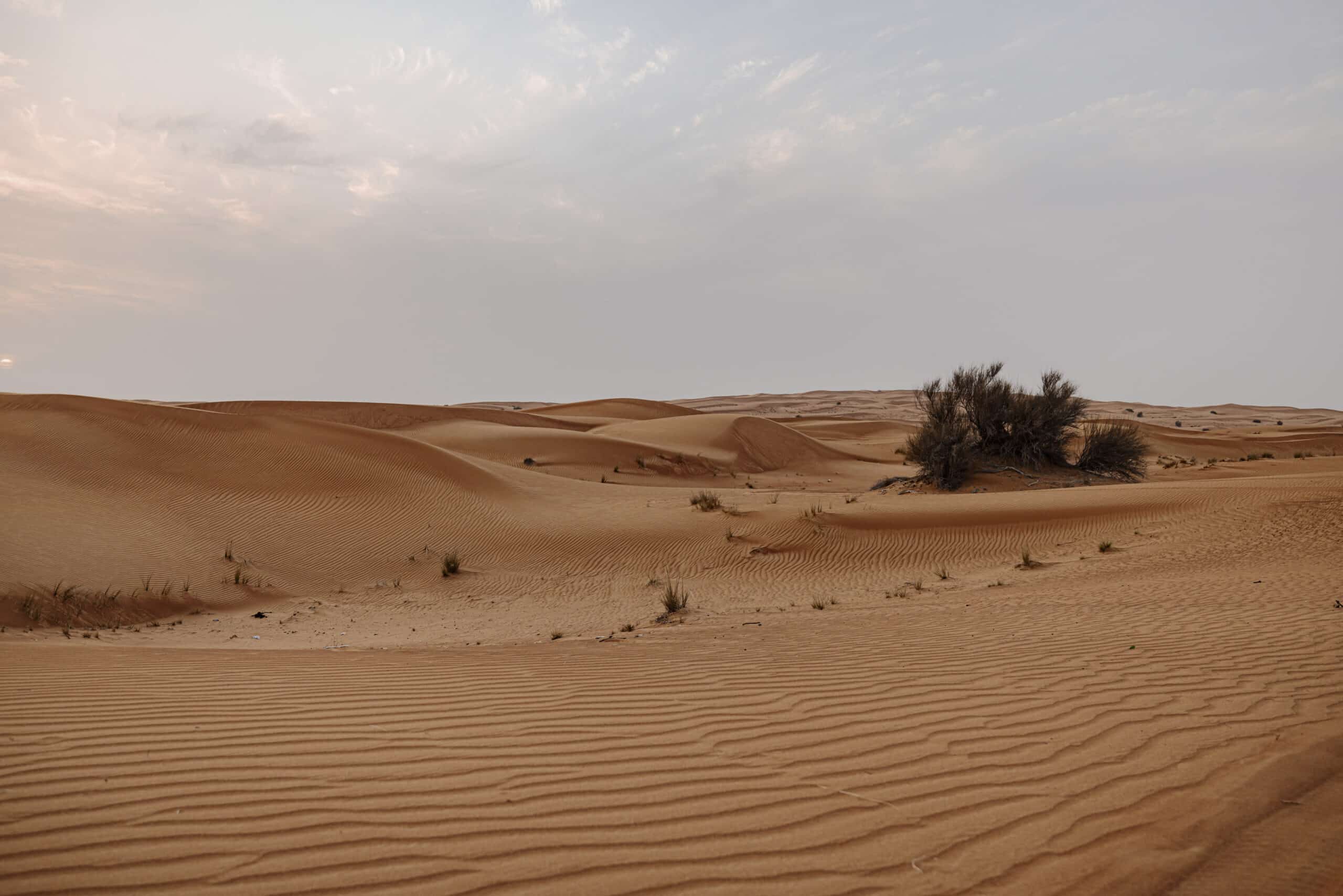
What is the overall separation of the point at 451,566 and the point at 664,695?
29.6ft

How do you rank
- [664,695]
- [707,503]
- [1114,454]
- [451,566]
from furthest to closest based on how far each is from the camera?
[1114,454], [707,503], [451,566], [664,695]

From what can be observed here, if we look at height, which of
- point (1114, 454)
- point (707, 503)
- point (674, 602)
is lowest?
point (674, 602)

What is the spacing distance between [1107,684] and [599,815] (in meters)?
3.73

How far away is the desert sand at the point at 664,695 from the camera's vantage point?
10.1 ft

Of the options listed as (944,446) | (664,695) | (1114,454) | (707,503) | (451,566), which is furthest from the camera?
(1114,454)

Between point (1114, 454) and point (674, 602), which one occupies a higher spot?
point (1114, 454)

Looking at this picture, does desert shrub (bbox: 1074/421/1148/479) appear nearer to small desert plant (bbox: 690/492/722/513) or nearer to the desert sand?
the desert sand

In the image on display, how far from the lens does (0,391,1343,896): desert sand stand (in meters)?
3.08

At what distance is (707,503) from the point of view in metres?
17.5

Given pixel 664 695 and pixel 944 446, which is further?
pixel 944 446

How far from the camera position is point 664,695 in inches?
209

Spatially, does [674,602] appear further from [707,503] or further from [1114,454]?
[1114,454]

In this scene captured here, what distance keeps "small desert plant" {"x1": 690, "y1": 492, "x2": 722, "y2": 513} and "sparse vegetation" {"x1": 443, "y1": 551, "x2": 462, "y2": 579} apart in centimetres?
526

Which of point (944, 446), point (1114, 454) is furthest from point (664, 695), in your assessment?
point (1114, 454)
